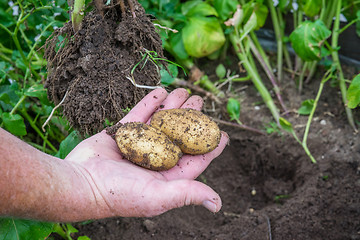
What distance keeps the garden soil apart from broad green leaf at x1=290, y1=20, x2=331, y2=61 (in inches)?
15.5

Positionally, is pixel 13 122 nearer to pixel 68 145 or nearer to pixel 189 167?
pixel 68 145

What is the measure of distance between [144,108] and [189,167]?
0.94 feet

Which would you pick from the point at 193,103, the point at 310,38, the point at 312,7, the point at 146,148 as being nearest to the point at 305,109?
the point at 310,38

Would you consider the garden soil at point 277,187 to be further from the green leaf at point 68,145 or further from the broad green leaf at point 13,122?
the broad green leaf at point 13,122

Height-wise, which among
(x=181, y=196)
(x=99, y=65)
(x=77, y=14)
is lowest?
(x=181, y=196)

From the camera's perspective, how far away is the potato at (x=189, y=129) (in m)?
1.17

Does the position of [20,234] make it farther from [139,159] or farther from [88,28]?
[88,28]

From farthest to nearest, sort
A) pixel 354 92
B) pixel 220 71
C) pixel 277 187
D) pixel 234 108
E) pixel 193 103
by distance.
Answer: pixel 220 71
pixel 234 108
pixel 277 187
pixel 193 103
pixel 354 92

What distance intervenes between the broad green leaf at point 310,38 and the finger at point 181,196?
44.8 inches

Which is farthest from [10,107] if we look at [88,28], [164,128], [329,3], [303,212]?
[329,3]

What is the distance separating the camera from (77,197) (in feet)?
3.05

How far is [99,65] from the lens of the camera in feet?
3.84

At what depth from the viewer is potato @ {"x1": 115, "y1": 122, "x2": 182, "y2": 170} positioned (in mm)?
1089

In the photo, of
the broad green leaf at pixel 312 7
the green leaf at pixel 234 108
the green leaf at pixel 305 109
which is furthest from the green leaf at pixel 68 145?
the broad green leaf at pixel 312 7
